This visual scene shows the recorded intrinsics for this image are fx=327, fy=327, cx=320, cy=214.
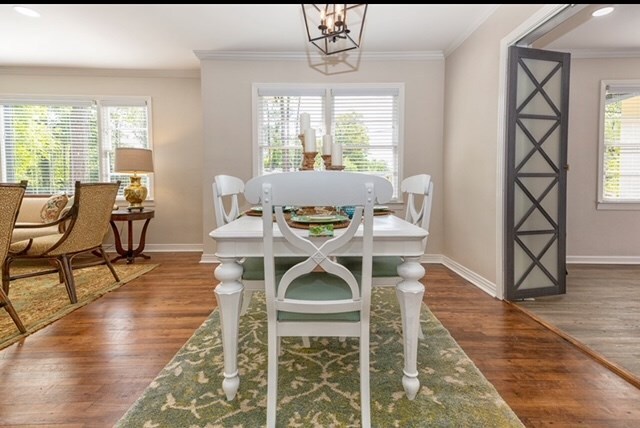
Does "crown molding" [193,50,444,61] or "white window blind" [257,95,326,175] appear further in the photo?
"white window blind" [257,95,326,175]

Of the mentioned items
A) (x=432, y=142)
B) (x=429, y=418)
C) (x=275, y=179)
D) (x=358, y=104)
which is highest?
(x=358, y=104)

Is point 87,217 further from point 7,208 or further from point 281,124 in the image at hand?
point 281,124

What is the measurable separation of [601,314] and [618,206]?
2239mm

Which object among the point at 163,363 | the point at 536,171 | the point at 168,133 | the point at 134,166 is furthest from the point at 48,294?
the point at 536,171

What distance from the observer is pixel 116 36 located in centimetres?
348

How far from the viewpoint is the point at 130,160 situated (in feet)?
12.9

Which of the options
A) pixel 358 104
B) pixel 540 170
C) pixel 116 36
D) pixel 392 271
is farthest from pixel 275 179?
pixel 116 36

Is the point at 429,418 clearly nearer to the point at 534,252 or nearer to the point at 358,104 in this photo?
the point at 534,252

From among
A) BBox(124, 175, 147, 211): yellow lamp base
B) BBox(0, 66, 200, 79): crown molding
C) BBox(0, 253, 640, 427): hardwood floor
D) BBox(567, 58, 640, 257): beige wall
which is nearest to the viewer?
BBox(0, 253, 640, 427): hardwood floor

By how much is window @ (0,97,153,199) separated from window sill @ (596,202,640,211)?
230 inches

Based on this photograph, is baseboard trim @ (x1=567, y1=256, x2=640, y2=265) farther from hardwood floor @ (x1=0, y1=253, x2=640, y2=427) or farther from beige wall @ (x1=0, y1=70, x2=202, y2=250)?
beige wall @ (x1=0, y1=70, x2=202, y2=250)

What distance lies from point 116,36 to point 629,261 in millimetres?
6277

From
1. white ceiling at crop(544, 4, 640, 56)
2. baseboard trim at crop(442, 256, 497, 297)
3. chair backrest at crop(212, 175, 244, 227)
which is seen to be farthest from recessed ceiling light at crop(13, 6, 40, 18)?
white ceiling at crop(544, 4, 640, 56)

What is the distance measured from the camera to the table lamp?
3.92 metres
